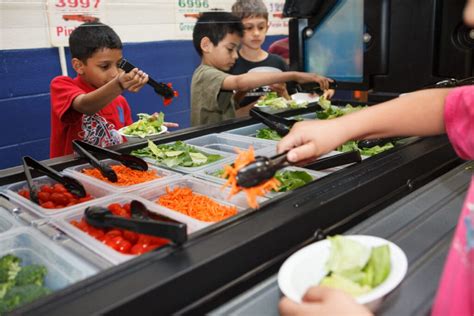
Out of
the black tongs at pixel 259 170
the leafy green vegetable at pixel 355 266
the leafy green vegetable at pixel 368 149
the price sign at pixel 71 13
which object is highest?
the price sign at pixel 71 13

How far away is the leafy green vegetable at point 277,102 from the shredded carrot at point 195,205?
1.03 metres

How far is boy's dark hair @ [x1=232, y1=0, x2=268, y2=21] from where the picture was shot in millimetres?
1942

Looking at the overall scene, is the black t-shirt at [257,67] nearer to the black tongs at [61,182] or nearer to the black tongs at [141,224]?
the black tongs at [61,182]

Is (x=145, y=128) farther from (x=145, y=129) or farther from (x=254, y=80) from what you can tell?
(x=254, y=80)

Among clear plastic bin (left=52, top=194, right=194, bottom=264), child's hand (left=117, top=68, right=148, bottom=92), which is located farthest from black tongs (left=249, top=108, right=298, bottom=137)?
clear plastic bin (left=52, top=194, right=194, bottom=264)

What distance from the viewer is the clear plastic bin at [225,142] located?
1.58m

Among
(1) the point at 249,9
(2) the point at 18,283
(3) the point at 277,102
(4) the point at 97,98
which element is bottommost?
(2) the point at 18,283

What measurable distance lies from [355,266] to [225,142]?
0.97m

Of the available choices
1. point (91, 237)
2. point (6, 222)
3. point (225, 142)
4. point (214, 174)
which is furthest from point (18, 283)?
point (225, 142)

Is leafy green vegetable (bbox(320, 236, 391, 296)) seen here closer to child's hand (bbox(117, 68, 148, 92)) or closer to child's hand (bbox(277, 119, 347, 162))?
child's hand (bbox(277, 119, 347, 162))

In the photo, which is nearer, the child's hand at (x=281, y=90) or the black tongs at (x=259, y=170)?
the black tongs at (x=259, y=170)

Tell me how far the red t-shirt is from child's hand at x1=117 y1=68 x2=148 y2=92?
31cm

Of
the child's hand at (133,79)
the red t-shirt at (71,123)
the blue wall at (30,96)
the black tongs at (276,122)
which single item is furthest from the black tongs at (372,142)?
the blue wall at (30,96)

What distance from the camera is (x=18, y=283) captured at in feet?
2.56
